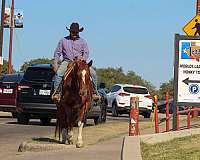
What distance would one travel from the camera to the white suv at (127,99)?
1281 inches

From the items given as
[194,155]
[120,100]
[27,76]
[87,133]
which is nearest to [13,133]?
[87,133]

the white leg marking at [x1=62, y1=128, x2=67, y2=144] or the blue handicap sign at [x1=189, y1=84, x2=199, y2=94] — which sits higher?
the blue handicap sign at [x1=189, y1=84, x2=199, y2=94]

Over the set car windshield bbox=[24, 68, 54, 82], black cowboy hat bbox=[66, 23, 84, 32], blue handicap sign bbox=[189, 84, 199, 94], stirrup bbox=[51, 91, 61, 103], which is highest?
black cowboy hat bbox=[66, 23, 84, 32]

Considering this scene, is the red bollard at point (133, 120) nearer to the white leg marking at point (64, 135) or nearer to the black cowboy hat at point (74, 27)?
the white leg marking at point (64, 135)

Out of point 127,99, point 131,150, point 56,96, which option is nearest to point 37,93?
point 56,96

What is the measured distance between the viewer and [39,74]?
20141mm

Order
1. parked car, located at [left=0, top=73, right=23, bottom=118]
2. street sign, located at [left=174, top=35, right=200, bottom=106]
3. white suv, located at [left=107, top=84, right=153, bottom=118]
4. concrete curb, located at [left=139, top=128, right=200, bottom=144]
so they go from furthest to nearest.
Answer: white suv, located at [left=107, top=84, right=153, bottom=118] < parked car, located at [left=0, top=73, right=23, bottom=118] < street sign, located at [left=174, top=35, right=200, bottom=106] < concrete curb, located at [left=139, top=128, right=200, bottom=144]

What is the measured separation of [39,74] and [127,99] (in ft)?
42.5

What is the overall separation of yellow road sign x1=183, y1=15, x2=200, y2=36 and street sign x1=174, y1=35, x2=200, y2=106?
7.97ft

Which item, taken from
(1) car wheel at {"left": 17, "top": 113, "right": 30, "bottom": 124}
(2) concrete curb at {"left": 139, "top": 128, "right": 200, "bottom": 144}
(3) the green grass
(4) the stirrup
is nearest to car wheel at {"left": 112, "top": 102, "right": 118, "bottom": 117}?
(1) car wheel at {"left": 17, "top": 113, "right": 30, "bottom": 124}

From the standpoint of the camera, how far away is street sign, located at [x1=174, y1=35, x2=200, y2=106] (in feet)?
51.0

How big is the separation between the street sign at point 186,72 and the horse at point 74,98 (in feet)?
14.3

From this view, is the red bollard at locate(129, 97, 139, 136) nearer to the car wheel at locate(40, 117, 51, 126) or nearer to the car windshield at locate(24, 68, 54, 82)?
the car windshield at locate(24, 68, 54, 82)

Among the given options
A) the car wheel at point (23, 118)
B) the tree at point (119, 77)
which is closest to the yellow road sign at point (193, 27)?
the car wheel at point (23, 118)
